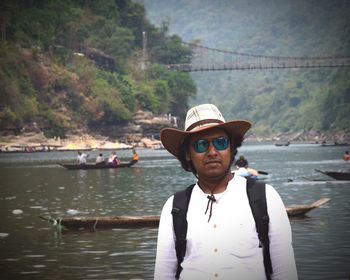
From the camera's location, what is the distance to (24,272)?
1385 cm

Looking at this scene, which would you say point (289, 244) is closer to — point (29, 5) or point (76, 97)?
point (76, 97)

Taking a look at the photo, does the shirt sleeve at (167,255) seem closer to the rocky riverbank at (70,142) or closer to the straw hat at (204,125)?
the straw hat at (204,125)

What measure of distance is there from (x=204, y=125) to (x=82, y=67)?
127m

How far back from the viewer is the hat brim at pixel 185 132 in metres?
4.58

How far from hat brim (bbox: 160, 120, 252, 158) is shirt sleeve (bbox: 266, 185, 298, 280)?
1.97 feet

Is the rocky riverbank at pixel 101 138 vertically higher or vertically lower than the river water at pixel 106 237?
higher

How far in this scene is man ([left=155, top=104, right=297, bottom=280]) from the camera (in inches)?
169

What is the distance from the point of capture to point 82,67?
130 meters

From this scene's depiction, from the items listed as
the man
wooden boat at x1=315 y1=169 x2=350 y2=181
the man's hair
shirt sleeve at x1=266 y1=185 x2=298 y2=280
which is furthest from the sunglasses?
wooden boat at x1=315 y1=169 x2=350 y2=181

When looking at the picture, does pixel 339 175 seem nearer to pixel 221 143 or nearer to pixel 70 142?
pixel 221 143

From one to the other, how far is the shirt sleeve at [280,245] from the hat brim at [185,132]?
1.97 feet

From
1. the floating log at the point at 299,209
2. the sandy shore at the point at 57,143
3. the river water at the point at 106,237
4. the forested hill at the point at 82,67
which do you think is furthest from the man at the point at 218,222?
the sandy shore at the point at 57,143

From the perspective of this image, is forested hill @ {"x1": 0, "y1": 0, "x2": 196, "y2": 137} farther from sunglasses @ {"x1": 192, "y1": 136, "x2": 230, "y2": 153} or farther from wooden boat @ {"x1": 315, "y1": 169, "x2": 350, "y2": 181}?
sunglasses @ {"x1": 192, "y1": 136, "x2": 230, "y2": 153}

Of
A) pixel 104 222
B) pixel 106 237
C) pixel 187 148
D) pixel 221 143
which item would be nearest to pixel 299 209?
pixel 104 222
